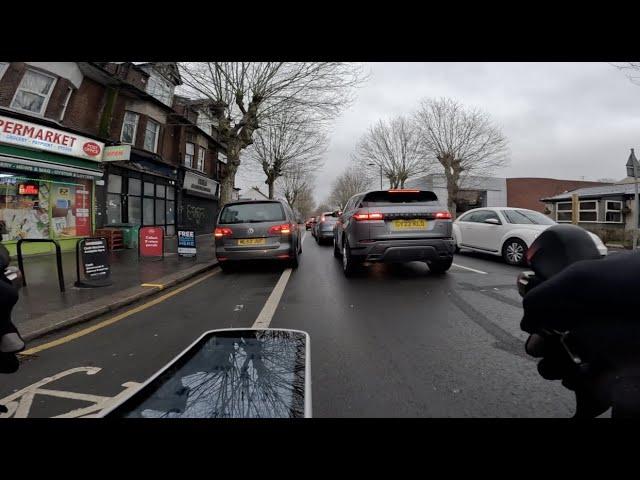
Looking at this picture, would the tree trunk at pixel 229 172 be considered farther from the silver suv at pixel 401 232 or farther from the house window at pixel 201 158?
the house window at pixel 201 158

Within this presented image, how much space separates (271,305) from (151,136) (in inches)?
617

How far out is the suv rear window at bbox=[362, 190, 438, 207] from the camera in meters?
6.16

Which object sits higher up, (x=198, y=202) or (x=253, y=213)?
(x=198, y=202)

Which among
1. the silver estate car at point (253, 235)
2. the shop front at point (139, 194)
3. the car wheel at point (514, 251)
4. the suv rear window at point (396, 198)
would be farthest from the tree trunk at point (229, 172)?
the car wheel at point (514, 251)

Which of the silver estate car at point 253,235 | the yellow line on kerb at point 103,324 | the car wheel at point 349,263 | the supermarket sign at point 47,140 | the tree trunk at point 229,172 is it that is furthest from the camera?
the tree trunk at point 229,172

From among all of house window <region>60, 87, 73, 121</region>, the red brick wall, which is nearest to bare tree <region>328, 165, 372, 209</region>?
the red brick wall

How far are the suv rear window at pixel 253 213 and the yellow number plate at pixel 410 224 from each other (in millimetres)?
2719

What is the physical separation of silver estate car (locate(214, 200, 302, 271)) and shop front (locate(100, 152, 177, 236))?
740cm

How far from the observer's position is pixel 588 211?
1941 cm

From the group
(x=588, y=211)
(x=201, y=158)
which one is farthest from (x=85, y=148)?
(x=588, y=211)

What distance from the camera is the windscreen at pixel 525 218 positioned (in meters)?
8.57

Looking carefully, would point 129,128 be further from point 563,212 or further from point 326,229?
point 563,212
